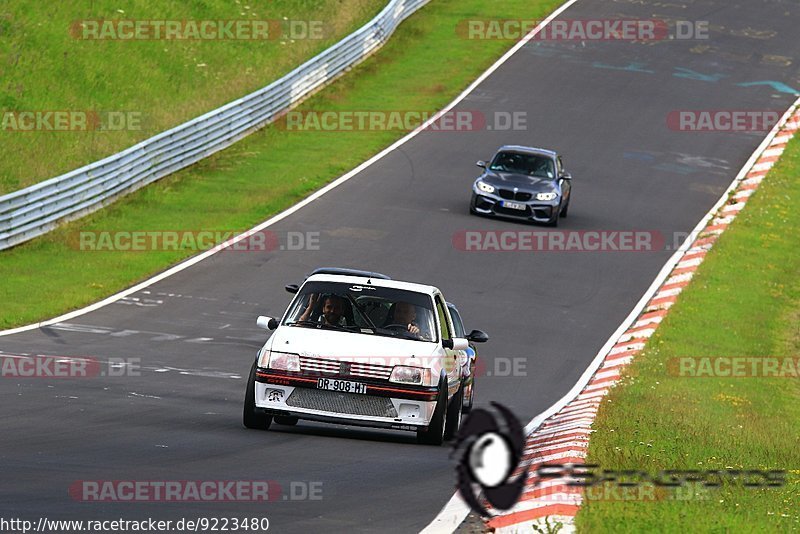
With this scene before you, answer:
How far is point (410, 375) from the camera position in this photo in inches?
531

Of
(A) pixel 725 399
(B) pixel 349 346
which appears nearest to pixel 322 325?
(B) pixel 349 346

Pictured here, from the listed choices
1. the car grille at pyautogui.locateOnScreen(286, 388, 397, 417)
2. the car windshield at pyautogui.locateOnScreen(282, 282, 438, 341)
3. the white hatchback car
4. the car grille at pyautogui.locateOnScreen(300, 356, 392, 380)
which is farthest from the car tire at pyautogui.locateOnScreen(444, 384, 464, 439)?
the car grille at pyautogui.locateOnScreen(300, 356, 392, 380)

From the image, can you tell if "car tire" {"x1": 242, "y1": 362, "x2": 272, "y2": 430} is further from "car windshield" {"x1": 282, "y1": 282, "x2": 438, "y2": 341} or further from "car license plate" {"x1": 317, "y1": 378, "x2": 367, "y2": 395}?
"car windshield" {"x1": 282, "y1": 282, "x2": 438, "y2": 341}

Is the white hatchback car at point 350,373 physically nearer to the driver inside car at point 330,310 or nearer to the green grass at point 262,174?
the driver inside car at point 330,310

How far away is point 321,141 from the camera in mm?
37844

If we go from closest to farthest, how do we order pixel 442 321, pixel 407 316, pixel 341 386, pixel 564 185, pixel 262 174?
pixel 341 386 < pixel 407 316 < pixel 442 321 < pixel 564 185 < pixel 262 174

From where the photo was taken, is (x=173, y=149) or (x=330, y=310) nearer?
(x=330, y=310)

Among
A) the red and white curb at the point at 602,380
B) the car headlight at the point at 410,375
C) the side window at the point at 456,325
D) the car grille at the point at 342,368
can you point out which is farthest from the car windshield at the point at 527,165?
the car grille at the point at 342,368

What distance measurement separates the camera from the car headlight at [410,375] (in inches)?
529

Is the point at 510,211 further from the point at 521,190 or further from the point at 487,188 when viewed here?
the point at 487,188

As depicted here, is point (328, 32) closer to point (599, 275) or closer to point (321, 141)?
point (321, 141)

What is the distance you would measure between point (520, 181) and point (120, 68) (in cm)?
1479

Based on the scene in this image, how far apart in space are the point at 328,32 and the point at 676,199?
16951 millimetres

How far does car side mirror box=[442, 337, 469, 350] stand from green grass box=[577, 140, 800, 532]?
1577 millimetres
